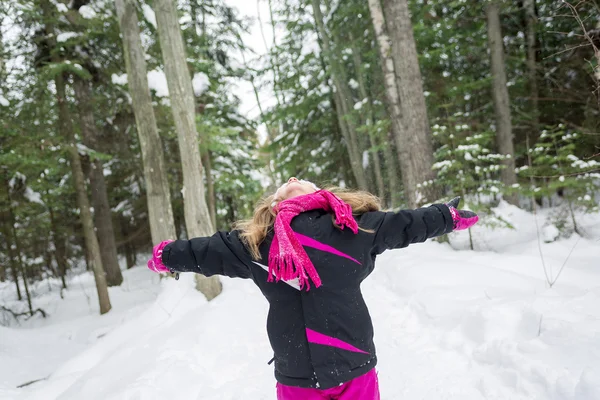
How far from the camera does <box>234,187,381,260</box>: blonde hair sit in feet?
6.83

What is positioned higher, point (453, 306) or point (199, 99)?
point (199, 99)

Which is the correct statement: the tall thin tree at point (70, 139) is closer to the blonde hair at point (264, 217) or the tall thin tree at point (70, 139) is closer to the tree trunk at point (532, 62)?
the blonde hair at point (264, 217)

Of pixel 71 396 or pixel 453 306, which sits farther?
pixel 453 306

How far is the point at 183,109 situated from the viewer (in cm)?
665

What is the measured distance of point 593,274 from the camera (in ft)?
16.5

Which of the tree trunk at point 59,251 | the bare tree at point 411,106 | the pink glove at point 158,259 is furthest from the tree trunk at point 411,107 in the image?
the tree trunk at point 59,251

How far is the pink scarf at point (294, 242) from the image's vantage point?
192 cm

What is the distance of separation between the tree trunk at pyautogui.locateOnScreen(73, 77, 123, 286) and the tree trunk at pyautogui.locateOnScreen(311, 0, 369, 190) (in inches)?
341

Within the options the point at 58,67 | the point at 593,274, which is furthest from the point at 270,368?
the point at 58,67

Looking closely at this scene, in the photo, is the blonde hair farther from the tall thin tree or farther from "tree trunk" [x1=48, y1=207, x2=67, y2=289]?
"tree trunk" [x1=48, y1=207, x2=67, y2=289]

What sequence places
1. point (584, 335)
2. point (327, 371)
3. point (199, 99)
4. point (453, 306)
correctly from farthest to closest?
1. point (199, 99)
2. point (453, 306)
3. point (584, 335)
4. point (327, 371)

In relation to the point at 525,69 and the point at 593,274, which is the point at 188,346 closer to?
the point at 593,274

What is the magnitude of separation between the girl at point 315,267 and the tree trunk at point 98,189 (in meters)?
11.1

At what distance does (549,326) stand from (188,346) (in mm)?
4183
